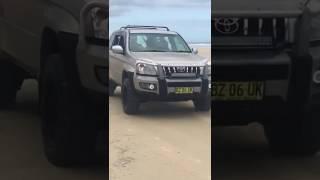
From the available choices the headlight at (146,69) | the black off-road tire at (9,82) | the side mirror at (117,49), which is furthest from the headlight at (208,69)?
the black off-road tire at (9,82)

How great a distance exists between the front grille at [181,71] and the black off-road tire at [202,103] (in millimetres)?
91

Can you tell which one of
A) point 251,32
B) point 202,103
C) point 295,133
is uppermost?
point 251,32

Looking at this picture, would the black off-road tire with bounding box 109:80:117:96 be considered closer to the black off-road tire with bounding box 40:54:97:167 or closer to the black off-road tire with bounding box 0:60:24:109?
the black off-road tire with bounding box 40:54:97:167

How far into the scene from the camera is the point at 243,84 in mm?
2199

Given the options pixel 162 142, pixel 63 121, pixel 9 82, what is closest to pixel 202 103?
pixel 162 142

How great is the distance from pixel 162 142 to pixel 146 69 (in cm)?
24

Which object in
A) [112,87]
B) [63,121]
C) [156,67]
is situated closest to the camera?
[156,67]

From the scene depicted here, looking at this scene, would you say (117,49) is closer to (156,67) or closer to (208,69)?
(156,67)

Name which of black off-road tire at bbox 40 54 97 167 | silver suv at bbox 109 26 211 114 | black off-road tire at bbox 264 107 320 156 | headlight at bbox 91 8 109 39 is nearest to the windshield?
silver suv at bbox 109 26 211 114

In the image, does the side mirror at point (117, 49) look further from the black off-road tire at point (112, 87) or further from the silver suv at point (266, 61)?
the silver suv at point (266, 61)

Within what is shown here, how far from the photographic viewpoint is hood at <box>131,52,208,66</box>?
201cm

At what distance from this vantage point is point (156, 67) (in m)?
2.01

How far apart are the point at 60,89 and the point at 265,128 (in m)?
0.76

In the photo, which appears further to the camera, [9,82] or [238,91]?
[9,82]
